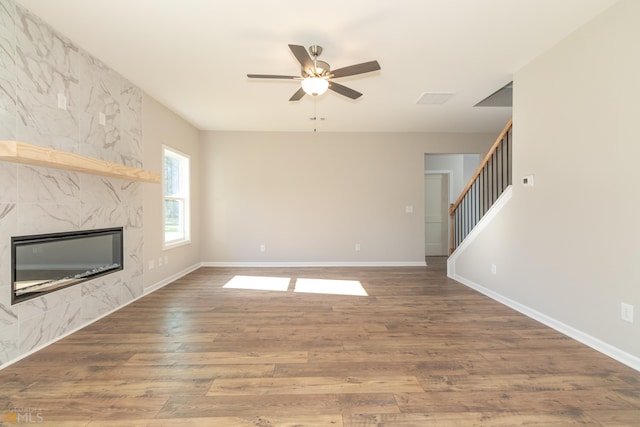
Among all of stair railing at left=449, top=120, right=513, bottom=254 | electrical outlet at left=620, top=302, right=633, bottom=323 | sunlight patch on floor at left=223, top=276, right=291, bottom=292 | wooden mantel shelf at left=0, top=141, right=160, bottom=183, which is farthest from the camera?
sunlight patch on floor at left=223, top=276, right=291, bottom=292

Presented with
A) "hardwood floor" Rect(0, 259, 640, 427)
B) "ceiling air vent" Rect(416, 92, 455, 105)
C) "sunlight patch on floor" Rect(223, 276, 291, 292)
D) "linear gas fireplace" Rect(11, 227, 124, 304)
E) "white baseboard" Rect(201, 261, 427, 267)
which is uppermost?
"ceiling air vent" Rect(416, 92, 455, 105)

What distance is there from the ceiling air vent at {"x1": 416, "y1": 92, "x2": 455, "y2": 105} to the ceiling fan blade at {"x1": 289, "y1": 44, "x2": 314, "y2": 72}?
2.20 m

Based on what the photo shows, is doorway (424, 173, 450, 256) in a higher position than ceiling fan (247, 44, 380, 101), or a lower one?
lower

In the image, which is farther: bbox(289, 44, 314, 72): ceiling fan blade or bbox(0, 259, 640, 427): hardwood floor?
bbox(289, 44, 314, 72): ceiling fan blade

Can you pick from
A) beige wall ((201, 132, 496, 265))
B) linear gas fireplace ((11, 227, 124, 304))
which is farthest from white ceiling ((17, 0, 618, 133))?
linear gas fireplace ((11, 227, 124, 304))

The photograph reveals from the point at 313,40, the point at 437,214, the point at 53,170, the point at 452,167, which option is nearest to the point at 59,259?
the point at 53,170

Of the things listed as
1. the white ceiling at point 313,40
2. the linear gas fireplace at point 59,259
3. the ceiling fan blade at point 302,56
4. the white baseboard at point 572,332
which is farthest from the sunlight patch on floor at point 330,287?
the ceiling fan blade at point 302,56

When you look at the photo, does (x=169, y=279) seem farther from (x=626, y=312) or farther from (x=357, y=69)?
(x=626, y=312)

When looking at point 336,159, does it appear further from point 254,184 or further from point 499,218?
point 499,218

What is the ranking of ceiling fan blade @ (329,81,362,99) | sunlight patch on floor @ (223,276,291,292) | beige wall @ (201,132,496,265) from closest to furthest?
1. ceiling fan blade @ (329,81,362,99)
2. sunlight patch on floor @ (223,276,291,292)
3. beige wall @ (201,132,496,265)

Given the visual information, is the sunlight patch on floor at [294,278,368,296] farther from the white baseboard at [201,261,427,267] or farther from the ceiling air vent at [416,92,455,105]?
the ceiling air vent at [416,92,455,105]

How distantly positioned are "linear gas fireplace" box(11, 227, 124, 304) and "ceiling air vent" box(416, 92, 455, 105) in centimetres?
435

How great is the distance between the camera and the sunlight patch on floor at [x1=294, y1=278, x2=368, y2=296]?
413 cm

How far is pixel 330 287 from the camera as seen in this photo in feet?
14.4
